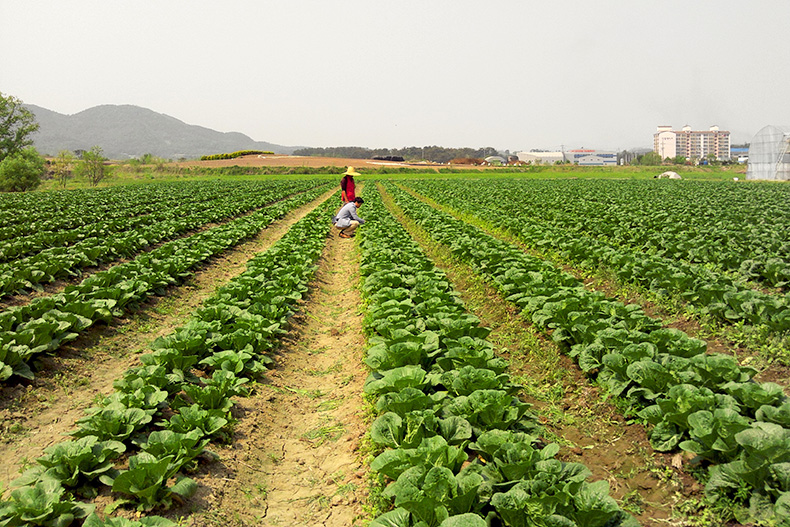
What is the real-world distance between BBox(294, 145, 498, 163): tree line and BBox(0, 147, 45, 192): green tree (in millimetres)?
102784

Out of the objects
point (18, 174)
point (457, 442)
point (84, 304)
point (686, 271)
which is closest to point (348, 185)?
point (84, 304)

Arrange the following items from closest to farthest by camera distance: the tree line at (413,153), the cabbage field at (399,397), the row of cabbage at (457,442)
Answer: the row of cabbage at (457,442)
the cabbage field at (399,397)
the tree line at (413,153)

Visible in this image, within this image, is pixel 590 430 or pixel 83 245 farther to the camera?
pixel 83 245

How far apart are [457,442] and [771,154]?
7044 cm

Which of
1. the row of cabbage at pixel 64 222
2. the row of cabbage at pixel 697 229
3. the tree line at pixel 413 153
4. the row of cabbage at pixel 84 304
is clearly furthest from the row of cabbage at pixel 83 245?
the tree line at pixel 413 153

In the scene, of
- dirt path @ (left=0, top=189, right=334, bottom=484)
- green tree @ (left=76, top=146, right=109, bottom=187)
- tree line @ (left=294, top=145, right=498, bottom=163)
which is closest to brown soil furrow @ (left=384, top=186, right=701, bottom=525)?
dirt path @ (left=0, top=189, right=334, bottom=484)

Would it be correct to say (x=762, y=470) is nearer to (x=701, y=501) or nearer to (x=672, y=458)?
(x=701, y=501)

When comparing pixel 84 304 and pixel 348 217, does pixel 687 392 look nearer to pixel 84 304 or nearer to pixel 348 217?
pixel 84 304

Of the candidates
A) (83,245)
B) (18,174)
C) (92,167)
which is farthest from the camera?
(92,167)

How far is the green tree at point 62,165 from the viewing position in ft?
203

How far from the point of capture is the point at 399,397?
14.1 feet

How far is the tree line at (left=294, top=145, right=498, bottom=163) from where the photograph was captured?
155500 millimetres

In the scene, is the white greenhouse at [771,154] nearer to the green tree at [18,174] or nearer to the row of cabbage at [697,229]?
the row of cabbage at [697,229]

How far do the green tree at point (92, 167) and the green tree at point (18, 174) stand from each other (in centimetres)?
835
